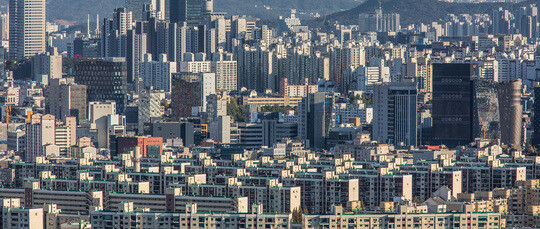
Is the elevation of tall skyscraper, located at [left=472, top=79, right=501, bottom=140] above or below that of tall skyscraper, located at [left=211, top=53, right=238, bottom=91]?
below

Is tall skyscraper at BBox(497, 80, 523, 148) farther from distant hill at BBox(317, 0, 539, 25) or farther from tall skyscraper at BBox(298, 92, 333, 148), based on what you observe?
distant hill at BBox(317, 0, 539, 25)

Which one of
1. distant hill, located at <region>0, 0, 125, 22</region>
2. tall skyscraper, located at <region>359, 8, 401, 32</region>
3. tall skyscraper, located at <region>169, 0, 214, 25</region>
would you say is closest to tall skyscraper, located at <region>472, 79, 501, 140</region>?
tall skyscraper, located at <region>169, 0, 214, 25</region>

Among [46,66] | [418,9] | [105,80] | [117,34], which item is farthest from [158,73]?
[418,9]

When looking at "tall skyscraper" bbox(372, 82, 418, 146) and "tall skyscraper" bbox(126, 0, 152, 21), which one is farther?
"tall skyscraper" bbox(126, 0, 152, 21)

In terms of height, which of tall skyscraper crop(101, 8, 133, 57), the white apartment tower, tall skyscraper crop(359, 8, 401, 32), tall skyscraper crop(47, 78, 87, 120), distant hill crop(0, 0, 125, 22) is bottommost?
tall skyscraper crop(47, 78, 87, 120)

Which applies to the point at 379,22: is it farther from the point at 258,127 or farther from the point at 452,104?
the point at 258,127

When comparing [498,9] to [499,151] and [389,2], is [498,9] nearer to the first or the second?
[389,2]

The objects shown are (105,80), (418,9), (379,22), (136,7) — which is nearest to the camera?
(105,80)
